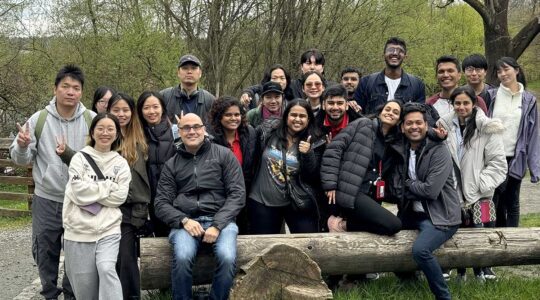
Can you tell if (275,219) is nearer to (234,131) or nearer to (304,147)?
(304,147)

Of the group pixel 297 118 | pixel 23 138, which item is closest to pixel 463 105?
pixel 297 118

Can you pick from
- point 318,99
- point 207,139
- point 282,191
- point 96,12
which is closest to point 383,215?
point 282,191

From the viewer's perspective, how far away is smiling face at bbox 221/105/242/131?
16.1 feet

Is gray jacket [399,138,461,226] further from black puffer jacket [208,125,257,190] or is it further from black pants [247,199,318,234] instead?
black puffer jacket [208,125,257,190]

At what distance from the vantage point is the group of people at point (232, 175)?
431 cm

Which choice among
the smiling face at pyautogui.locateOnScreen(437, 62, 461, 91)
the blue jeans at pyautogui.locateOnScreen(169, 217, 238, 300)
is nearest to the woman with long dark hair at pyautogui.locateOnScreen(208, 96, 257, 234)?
the blue jeans at pyautogui.locateOnScreen(169, 217, 238, 300)

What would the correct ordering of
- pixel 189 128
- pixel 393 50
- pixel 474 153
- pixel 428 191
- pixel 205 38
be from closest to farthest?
pixel 189 128
pixel 428 191
pixel 474 153
pixel 393 50
pixel 205 38

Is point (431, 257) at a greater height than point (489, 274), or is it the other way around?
point (431, 257)

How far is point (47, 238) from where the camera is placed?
483 centimetres

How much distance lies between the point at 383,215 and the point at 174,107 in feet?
7.98

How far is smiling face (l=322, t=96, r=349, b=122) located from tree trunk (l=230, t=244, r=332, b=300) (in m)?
1.31

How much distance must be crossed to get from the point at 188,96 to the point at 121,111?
107 cm

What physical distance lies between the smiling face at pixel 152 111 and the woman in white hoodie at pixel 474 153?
2601 millimetres

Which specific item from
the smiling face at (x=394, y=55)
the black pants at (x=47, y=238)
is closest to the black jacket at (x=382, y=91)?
the smiling face at (x=394, y=55)
